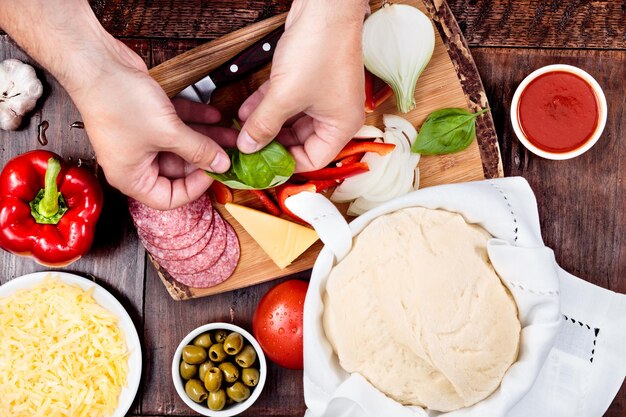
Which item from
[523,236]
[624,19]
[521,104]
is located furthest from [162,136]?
[624,19]

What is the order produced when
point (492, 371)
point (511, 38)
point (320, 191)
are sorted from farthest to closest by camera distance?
point (511, 38) < point (320, 191) < point (492, 371)

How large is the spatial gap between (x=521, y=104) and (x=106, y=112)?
1193 millimetres

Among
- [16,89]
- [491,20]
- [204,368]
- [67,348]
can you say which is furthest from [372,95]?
[67,348]

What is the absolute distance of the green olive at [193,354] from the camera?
1955mm

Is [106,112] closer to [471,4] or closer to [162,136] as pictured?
[162,136]

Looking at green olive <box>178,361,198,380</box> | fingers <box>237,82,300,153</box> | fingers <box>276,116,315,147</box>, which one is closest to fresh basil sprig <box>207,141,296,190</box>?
fingers <box>237,82,300,153</box>

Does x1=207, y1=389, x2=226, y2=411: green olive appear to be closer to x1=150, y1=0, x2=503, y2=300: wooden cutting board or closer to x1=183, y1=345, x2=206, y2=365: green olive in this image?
x1=183, y1=345, x2=206, y2=365: green olive

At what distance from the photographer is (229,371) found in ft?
6.41

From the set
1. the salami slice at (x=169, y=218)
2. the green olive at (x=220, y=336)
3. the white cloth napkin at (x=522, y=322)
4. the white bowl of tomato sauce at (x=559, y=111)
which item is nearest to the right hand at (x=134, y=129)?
the salami slice at (x=169, y=218)

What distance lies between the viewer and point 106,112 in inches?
61.5

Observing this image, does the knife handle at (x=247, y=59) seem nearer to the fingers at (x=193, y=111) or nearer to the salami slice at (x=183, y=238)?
the fingers at (x=193, y=111)

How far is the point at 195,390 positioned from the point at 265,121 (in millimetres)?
847

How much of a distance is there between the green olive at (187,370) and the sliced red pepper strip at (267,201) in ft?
1.67

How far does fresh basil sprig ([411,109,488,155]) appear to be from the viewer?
1.92 m
